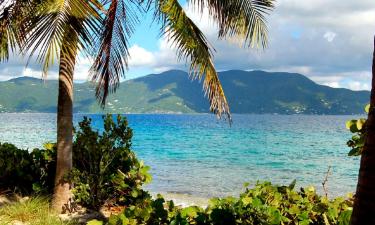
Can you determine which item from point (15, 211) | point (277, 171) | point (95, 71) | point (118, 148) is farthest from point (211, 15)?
point (277, 171)

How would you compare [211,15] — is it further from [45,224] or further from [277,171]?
[277,171]

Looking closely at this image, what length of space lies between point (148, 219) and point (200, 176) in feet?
62.9

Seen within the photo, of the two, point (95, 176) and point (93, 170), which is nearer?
point (95, 176)

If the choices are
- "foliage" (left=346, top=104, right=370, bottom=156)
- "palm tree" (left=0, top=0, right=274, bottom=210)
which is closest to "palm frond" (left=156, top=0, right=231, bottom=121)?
"palm tree" (left=0, top=0, right=274, bottom=210)

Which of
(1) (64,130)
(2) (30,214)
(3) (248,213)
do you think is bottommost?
(2) (30,214)

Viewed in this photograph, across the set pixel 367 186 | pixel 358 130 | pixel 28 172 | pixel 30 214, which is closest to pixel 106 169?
pixel 30 214

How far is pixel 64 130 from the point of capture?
7.91 m

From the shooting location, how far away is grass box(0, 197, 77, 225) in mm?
6980

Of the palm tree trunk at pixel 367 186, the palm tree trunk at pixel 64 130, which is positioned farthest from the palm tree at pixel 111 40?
the palm tree trunk at pixel 367 186

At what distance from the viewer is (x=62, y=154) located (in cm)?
805

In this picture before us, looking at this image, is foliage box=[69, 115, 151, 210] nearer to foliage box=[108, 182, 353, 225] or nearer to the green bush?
the green bush

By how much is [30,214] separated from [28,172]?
2.36 m

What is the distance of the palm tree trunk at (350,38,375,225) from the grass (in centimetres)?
581

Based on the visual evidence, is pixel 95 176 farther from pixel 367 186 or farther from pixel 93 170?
pixel 367 186
